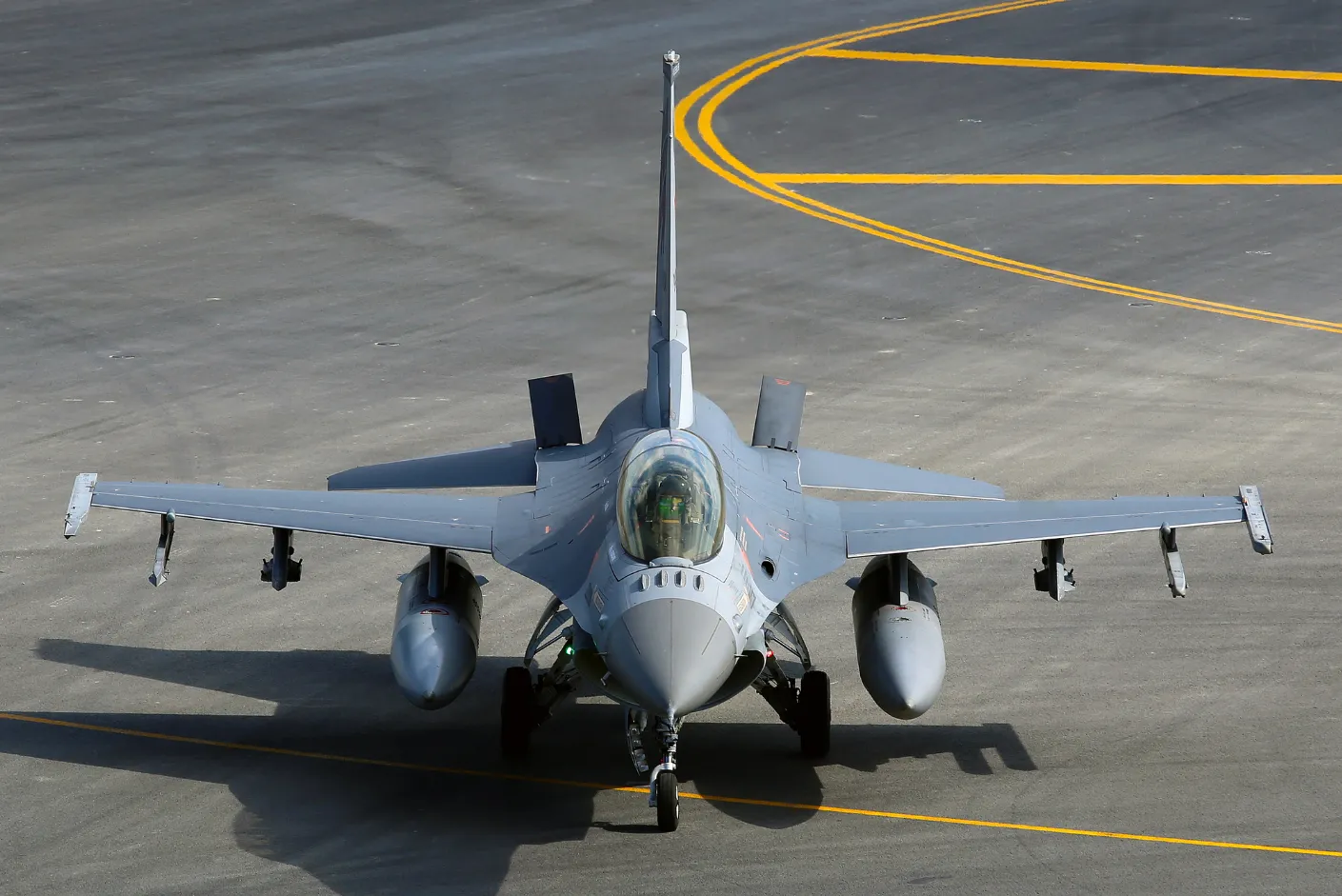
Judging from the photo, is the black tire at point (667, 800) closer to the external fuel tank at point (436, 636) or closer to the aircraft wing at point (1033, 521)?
the external fuel tank at point (436, 636)

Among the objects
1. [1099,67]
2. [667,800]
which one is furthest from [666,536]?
[1099,67]

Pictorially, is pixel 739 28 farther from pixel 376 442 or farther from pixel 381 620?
pixel 381 620

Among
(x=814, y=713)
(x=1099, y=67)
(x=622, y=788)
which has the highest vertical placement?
(x=1099, y=67)

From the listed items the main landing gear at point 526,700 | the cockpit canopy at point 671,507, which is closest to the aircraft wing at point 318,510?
the main landing gear at point 526,700

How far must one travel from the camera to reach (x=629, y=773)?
17.7 m

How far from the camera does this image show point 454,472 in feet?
64.0

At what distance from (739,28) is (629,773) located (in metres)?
34.0

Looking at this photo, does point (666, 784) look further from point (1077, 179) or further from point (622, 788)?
point (1077, 179)

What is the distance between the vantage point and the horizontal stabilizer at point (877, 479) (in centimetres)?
1966

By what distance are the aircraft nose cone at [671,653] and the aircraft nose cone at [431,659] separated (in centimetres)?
218

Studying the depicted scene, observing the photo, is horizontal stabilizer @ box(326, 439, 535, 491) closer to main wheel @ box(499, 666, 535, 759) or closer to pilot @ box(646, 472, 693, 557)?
main wheel @ box(499, 666, 535, 759)

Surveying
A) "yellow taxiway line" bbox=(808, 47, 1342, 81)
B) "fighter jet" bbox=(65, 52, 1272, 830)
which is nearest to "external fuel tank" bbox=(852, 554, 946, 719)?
"fighter jet" bbox=(65, 52, 1272, 830)

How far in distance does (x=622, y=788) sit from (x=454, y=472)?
4.06 meters

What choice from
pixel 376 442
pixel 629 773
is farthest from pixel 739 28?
pixel 629 773
